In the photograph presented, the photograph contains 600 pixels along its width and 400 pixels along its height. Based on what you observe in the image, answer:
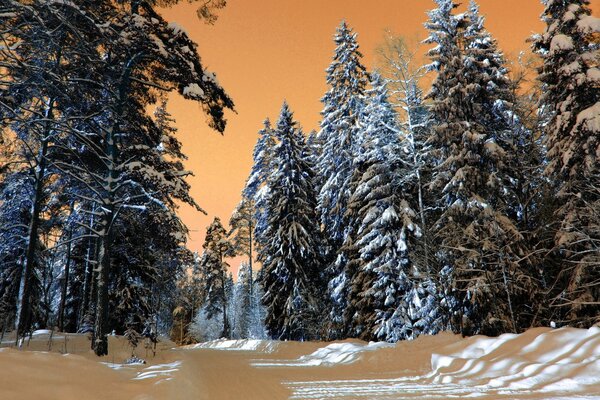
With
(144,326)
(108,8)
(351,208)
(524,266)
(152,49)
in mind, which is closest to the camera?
(152,49)

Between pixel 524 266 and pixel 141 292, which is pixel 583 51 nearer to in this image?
pixel 524 266

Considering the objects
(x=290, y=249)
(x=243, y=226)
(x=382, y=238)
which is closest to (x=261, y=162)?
(x=243, y=226)

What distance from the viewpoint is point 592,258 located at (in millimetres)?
11984

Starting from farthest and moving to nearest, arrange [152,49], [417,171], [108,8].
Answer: [417,171], [108,8], [152,49]

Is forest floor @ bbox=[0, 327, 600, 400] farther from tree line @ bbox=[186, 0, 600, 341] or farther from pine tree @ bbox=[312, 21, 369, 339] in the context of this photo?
pine tree @ bbox=[312, 21, 369, 339]

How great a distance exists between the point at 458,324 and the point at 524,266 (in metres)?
3.38

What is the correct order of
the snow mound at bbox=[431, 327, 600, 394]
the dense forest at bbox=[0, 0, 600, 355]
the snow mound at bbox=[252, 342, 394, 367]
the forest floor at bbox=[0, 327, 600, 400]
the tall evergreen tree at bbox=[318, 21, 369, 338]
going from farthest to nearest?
the tall evergreen tree at bbox=[318, 21, 369, 338]
the snow mound at bbox=[252, 342, 394, 367]
the dense forest at bbox=[0, 0, 600, 355]
the snow mound at bbox=[431, 327, 600, 394]
the forest floor at bbox=[0, 327, 600, 400]

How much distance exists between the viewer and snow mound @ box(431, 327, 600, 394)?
197 inches

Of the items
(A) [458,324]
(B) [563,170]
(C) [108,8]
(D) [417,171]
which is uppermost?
(C) [108,8]

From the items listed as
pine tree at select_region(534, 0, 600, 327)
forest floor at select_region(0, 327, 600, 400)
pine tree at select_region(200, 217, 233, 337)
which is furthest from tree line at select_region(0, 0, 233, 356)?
pine tree at select_region(200, 217, 233, 337)

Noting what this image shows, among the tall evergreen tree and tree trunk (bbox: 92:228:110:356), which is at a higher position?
the tall evergreen tree

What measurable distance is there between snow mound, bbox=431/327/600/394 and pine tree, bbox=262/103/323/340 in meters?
15.3

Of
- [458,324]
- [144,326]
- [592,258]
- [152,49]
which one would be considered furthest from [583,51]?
[144,326]

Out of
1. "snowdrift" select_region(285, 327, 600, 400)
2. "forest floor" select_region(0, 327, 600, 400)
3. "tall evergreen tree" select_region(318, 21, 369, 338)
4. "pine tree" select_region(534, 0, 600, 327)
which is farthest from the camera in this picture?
"tall evergreen tree" select_region(318, 21, 369, 338)
